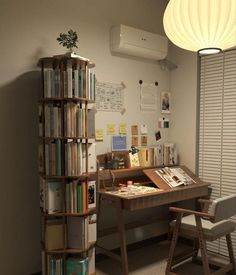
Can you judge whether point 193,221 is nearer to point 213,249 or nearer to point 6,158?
point 213,249

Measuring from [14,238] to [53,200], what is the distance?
22.6 inches

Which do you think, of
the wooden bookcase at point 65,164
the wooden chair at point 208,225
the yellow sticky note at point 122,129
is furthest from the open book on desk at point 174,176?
the wooden bookcase at point 65,164

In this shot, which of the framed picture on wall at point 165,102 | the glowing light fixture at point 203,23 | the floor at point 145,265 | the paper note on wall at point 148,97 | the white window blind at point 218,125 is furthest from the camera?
the framed picture on wall at point 165,102

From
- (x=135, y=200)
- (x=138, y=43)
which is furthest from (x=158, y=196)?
(x=138, y=43)

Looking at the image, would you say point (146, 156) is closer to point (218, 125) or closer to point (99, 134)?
point (99, 134)

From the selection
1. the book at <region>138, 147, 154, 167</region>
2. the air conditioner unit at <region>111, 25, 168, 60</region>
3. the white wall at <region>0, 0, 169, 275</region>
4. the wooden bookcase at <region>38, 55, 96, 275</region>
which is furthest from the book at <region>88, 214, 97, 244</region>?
the air conditioner unit at <region>111, 25, 168, 60</region>

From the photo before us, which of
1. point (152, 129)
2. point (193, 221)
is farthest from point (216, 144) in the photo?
point (193, 221)

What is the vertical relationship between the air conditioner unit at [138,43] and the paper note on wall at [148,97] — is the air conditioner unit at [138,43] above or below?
above

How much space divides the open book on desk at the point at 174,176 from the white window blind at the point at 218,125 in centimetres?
32

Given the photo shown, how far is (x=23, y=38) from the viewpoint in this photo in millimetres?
2762

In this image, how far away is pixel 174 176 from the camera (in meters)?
3.48

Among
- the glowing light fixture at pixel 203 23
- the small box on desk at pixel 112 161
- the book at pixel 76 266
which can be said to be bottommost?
the book at pixel 76 266

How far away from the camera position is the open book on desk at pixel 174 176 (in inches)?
132

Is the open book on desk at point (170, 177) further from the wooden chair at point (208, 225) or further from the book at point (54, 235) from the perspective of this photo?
the book at point (54, 235)
